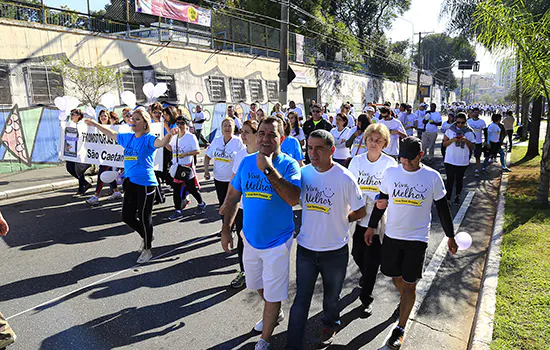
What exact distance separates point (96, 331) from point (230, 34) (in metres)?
19.4

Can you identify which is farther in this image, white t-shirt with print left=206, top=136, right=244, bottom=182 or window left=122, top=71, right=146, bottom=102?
window left=122, top=71, right=146, bottom=102

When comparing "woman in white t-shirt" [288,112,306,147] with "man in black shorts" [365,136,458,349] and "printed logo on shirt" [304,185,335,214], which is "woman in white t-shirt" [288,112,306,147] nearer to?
"man in black shorts" [365,136,458,349]

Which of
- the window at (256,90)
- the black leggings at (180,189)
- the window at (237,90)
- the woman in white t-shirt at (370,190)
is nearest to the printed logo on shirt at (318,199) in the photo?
the woman in white t-shirt at (370,190)

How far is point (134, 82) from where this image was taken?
15547 millimetres

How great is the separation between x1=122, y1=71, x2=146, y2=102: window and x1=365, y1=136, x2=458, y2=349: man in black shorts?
1361cm

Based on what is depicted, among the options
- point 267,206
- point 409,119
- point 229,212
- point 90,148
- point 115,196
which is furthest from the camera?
point 409,119

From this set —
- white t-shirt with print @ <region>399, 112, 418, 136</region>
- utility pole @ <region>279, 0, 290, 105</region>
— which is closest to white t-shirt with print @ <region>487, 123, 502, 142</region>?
white t-shirt with print @ <region>399, 112, 418, 136</region>

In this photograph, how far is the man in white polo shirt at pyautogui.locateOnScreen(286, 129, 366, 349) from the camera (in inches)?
124

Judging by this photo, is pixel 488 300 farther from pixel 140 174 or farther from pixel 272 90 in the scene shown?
pixel 272 90

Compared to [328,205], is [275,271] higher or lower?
lower

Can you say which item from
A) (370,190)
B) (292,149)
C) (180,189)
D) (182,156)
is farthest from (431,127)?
(370,190)

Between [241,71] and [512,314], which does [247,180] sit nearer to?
[512,314]

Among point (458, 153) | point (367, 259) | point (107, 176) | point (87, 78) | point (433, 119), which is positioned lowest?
point (367, 259)

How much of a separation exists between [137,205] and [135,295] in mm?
1246
